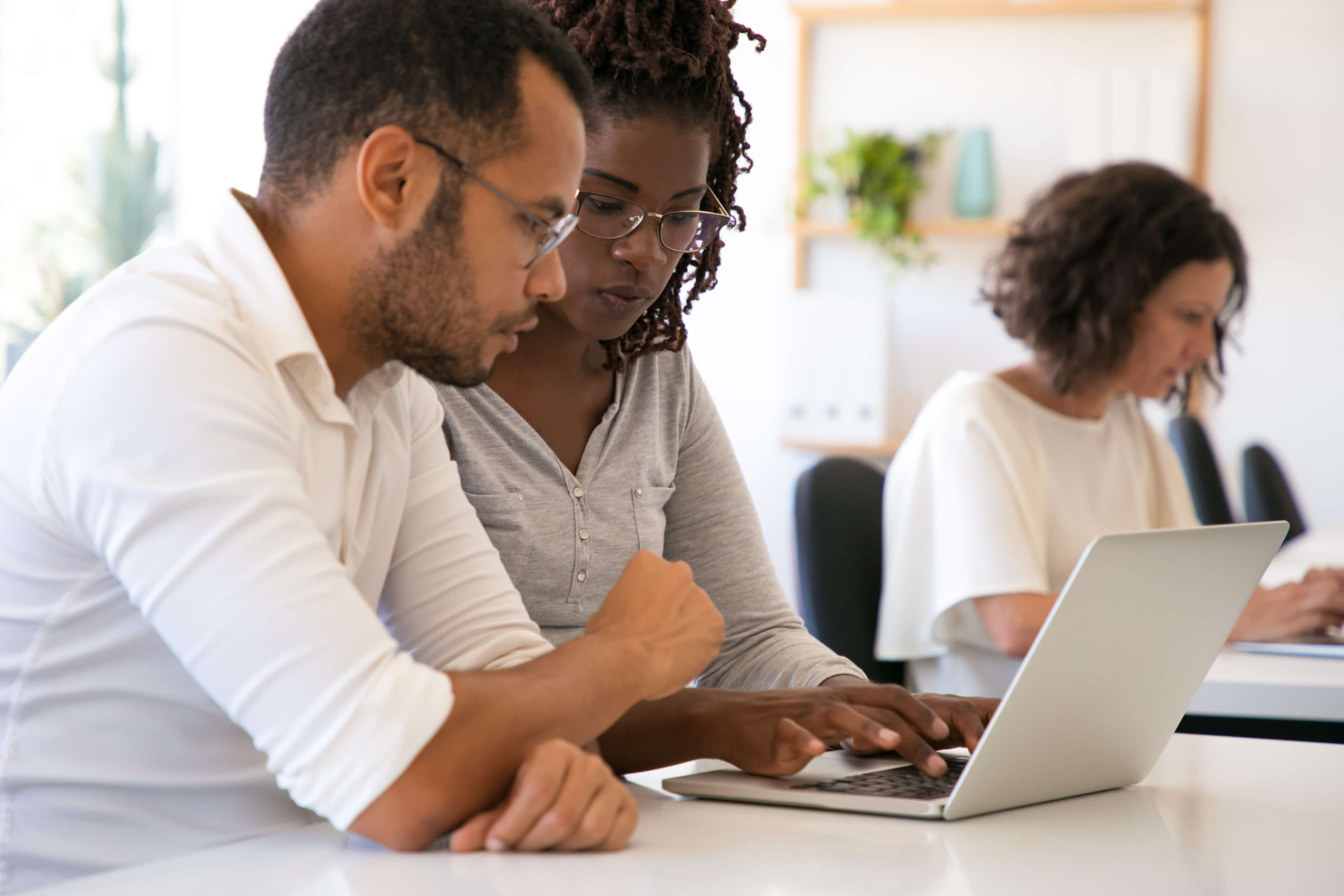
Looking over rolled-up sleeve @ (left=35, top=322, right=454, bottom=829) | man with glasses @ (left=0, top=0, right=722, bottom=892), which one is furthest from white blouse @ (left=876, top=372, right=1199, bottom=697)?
rolled-up sleeve @ (left=35, top=322, right=454, bottom=829)

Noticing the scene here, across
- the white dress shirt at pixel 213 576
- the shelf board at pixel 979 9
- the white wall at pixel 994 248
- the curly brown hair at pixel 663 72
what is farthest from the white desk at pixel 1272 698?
the shelf board at pixel 979 9

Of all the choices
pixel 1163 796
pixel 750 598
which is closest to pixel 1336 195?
pixel 750 598

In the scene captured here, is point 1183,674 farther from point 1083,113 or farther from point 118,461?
point 1083,113

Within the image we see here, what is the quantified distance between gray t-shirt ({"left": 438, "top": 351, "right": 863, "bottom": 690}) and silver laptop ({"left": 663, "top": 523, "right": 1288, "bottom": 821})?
33 cm

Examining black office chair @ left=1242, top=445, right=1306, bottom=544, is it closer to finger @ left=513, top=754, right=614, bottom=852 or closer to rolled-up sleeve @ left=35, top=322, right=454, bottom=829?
finger @ left=513, top=754, right=614, bottom=852

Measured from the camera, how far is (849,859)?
767 millimetres

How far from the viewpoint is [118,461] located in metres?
0.74

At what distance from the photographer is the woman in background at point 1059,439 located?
1920 mm

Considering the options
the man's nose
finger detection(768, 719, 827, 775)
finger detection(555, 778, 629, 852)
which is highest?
the man's nose

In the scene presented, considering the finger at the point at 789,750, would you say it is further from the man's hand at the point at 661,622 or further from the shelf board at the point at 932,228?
the shelf board at the point at 932,228

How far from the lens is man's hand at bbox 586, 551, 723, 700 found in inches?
34.9

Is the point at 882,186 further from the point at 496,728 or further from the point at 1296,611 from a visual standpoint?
the point at 496,728

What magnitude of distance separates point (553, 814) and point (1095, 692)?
390 mm

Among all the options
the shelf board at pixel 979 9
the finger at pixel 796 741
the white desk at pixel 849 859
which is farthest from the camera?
the shelf board at pixel 979 9
